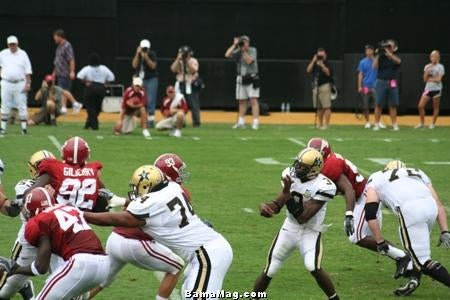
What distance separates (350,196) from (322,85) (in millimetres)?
13355

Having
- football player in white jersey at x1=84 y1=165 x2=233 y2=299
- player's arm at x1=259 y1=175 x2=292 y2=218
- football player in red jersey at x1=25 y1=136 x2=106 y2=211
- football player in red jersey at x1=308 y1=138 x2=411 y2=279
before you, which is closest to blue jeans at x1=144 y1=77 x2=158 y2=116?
football player in red jersey at x1=308 y1=138 x2=411 y2=279

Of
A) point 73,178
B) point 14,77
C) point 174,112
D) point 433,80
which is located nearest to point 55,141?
Answer: point 14,77

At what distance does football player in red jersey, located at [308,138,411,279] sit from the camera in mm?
10295

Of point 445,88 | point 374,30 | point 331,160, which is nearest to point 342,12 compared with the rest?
point 374,30

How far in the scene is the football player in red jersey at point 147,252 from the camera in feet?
29.2

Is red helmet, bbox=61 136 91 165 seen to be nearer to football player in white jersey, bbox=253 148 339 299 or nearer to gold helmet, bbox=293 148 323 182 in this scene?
football player in white jersey, bbox=253 148 339 299

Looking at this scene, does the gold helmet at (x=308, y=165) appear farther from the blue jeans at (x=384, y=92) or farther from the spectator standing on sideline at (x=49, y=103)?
the spectator standing on sideline at (x=49, y=103)

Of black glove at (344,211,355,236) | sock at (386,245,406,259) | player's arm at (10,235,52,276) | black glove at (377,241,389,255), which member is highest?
player's arm at (10,235,52,276)

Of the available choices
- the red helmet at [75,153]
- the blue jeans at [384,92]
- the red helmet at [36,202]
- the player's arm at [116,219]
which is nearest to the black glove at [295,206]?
the player's arm at [116,219]

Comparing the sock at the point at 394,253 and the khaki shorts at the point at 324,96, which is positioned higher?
the khaki shorts at the point at 324,96

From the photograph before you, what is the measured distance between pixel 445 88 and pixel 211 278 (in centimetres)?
2049

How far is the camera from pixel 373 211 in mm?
10102

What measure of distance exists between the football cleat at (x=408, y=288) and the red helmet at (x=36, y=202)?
3.33 m

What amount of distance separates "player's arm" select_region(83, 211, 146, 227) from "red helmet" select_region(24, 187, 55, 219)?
0.31m
